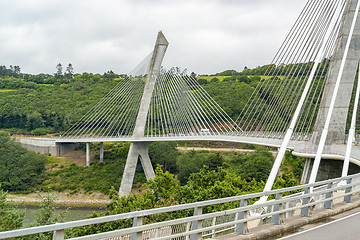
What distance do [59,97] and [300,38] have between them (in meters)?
64.3

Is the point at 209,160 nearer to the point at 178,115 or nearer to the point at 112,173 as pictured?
the point at 178,115

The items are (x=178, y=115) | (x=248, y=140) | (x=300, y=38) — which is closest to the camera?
(x=300, y=38)

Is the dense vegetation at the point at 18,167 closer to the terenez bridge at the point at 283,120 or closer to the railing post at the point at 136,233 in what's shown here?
the terenez bridge at the point at 283,120

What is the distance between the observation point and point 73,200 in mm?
44906

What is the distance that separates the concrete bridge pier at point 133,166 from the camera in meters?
41.8

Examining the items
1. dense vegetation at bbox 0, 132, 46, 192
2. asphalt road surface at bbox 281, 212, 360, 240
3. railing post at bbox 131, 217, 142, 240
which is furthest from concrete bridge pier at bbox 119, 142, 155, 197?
railing post at bbox 131, 217, 142, 240

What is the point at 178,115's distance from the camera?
144ft

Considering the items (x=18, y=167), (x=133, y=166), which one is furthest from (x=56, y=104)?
(x=133, y=166)

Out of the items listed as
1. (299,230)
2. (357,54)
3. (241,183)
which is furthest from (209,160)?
(299,230)

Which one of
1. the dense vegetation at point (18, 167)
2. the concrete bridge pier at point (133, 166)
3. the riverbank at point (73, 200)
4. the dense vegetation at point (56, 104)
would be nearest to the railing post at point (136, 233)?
the concrete bridge pier at point (133, 166)

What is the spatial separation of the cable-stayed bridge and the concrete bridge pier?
11cm

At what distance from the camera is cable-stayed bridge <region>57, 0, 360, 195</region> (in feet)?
65.1

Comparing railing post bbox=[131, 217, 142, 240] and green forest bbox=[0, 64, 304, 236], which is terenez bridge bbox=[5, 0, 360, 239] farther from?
green forest bbox=[0, 64, 304, 236]

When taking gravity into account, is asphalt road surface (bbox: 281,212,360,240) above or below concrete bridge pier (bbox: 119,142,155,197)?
above
